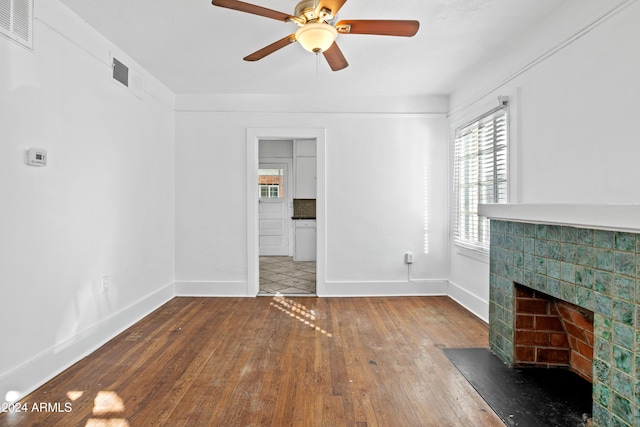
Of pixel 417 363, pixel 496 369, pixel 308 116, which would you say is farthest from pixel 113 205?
pixel 496 369

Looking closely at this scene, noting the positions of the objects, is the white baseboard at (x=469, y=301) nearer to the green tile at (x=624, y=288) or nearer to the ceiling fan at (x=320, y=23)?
the green tile at (x=624, y=288)

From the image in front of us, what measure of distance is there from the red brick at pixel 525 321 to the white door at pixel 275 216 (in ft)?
19.1

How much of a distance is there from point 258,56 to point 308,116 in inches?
75.1

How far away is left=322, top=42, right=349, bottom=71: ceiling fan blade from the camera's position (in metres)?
2.29

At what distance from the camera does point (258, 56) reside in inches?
94.7

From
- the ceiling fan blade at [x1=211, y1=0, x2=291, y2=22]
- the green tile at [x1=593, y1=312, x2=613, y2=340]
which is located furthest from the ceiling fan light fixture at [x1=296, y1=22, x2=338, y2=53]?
the green tile at [x1=593, y1=312, x2=613, y2=340]

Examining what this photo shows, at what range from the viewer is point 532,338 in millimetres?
2318

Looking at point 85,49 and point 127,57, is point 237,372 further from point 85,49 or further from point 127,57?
point 127,57

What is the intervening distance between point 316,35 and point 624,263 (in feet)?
6.35

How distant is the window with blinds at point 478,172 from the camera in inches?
122

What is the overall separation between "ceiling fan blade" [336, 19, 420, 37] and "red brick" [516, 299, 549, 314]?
1937 mm

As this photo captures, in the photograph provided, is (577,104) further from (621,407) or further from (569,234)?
(621,407)

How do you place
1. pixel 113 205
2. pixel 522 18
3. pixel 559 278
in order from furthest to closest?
pixel 113 205 < pixel 522 18 < pixel 559 278

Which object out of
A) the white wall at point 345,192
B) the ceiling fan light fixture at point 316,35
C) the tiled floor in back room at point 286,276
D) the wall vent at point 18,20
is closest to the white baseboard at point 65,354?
the white wall at point 345,192
